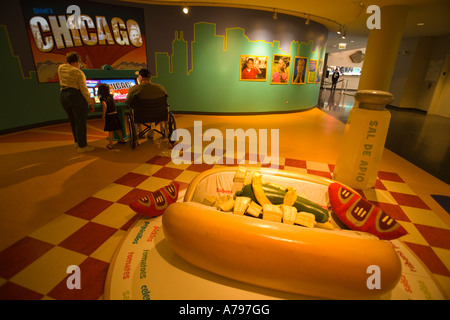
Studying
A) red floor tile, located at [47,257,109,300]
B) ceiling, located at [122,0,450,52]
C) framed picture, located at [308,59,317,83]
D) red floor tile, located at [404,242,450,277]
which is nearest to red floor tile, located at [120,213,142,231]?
red floor tile, located at [47,257,109,300]

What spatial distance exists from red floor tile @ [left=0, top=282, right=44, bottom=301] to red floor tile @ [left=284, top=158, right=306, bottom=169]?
3.03 metres

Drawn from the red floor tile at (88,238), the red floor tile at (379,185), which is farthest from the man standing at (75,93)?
the red floor tile at (379,185)

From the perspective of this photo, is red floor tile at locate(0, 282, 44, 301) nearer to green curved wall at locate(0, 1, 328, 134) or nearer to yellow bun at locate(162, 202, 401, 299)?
yellow bun at locate(162, 202, 401, 299)

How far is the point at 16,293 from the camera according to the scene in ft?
4.53

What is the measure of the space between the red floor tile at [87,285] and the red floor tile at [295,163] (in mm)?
2695

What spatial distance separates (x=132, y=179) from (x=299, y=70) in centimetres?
643

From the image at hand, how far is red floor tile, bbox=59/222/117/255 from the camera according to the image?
1.73 meters

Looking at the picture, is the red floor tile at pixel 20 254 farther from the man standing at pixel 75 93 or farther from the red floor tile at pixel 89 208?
the man standing at pixel 75 93

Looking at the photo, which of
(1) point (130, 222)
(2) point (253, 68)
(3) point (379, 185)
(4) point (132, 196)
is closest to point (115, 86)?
(4) point (132, 196)

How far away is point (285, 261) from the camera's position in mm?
1062

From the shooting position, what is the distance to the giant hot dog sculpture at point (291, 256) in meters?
1.03
